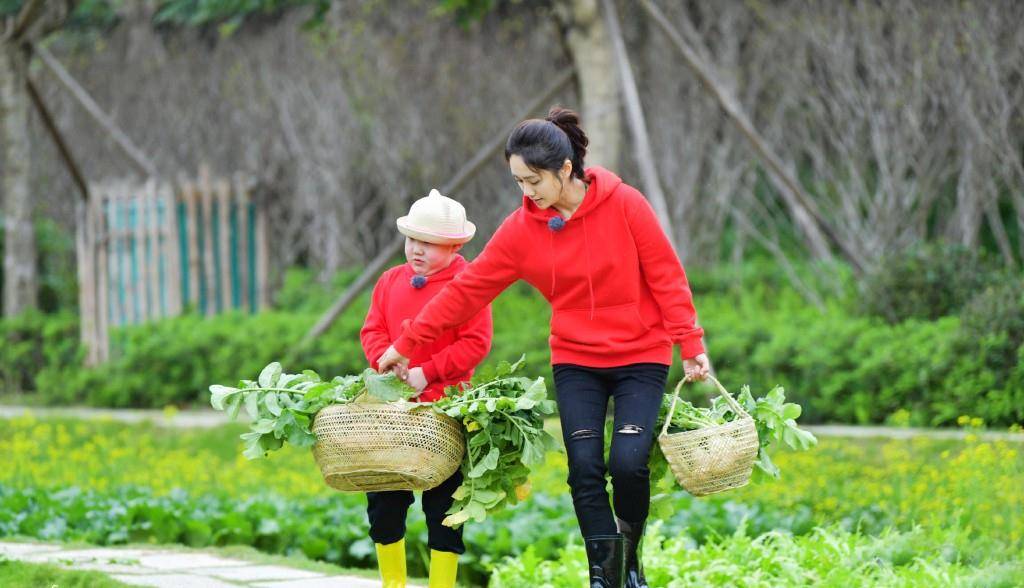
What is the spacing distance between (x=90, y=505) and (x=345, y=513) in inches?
48.7

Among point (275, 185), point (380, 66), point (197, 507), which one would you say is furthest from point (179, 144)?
point (197, 507)

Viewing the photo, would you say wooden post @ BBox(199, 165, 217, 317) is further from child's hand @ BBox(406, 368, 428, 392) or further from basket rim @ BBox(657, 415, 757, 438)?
basket rim @ BBox(657, 415, 757, 438)

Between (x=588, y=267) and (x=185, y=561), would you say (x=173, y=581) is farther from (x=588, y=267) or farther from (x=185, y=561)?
(x=588, y=267)

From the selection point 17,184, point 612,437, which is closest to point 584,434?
point 612,437

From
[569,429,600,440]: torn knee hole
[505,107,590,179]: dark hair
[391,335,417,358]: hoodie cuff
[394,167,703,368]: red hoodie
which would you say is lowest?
[569,429,600,440]: torn knee hole

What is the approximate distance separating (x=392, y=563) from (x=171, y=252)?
8.50 meters

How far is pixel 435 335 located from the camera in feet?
13.3

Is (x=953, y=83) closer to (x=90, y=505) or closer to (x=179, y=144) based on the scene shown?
(x=90, y=505)

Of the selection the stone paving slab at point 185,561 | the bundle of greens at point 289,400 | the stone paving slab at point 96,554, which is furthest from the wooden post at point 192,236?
the bundle of greens at point 289,400

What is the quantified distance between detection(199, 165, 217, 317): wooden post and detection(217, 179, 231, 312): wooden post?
→ 3.3 inches

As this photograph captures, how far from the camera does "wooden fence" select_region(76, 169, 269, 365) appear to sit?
12.3m

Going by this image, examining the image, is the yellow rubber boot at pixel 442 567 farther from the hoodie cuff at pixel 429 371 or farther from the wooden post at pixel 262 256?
the wooden post at pixel 262 256

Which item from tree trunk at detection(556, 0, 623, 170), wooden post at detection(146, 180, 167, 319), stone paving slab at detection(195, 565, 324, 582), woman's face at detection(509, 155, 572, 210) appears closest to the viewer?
woman's face at detection(509, 155, 572, 210)

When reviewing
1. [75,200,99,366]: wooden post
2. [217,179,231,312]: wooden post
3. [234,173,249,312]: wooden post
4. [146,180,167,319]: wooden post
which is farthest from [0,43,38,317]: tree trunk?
[234,173,249,312]: wooden post
